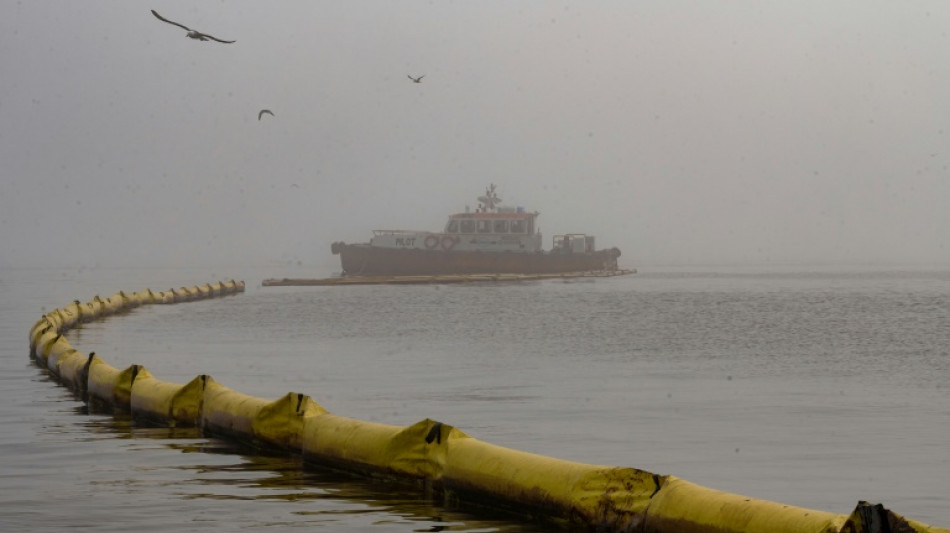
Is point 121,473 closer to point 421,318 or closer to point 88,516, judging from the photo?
point 88,516

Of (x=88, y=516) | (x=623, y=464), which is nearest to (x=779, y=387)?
(x=623, y=464)

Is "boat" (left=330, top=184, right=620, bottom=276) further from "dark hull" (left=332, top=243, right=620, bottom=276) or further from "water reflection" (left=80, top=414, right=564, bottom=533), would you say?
"water reflection" (left=80, top=414, right=564, bottom=533)

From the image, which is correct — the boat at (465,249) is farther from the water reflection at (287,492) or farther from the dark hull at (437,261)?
the water reflection at (287,492)

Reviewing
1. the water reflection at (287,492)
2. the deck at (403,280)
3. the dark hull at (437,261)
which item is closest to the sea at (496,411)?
the water reflection at (287,492)

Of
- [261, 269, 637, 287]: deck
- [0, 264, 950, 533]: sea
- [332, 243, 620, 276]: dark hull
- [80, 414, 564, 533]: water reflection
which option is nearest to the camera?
[80, 414, 564, 533]: water reflection

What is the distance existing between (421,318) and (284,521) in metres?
44.2

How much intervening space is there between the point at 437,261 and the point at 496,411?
294ft

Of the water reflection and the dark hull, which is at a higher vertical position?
the dark hull

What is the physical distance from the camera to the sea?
11141 mm

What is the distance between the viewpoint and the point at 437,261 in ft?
357

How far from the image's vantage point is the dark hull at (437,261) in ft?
357

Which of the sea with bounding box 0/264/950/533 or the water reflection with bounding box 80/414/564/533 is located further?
the sea with bounding box 0/264/950/533

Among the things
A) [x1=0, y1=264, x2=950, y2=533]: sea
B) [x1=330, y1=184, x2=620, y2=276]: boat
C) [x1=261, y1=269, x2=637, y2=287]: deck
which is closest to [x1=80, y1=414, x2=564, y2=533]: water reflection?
[x1=0, y1=264, x2=950, y2=533]: sea

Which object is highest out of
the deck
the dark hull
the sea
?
the dark hull
